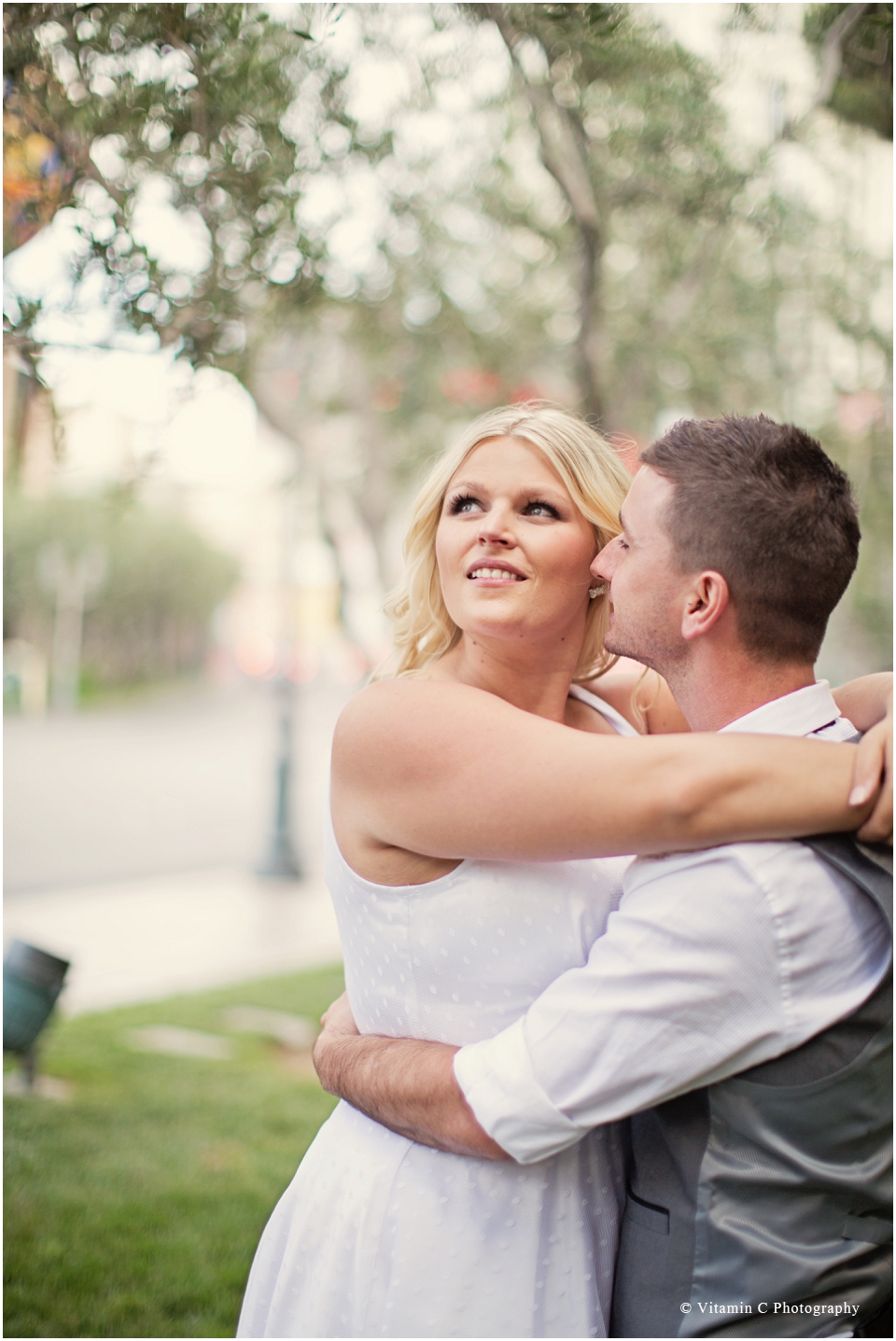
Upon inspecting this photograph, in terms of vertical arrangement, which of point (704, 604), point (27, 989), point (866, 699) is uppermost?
point (704, 604)

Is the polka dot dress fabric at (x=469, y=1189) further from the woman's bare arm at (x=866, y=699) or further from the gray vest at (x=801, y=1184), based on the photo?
the woman's bare arm at (x=866, y=699)

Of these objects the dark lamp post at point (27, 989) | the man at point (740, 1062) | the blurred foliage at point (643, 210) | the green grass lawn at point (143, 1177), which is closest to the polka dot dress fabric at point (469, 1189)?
the man at point (740, 1062)

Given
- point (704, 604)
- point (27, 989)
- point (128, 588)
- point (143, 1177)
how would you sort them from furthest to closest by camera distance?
point (128, 588) → point (27, 989) → point (143, 1177) → point (704, 604)

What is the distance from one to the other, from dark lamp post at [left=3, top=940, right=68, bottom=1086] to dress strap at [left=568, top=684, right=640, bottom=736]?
9.95ft

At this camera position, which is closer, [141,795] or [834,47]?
[834,47]

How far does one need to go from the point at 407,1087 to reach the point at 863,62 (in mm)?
3323

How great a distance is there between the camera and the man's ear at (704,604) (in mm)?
1664

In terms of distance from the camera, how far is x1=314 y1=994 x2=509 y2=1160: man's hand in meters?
1.61

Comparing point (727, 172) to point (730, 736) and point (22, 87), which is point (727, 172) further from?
point (730, 736)

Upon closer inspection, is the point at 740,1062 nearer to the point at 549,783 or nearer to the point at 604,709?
the point at 549,783

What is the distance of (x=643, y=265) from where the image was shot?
524cm

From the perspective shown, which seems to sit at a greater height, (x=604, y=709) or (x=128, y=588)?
(x=128, y=588)

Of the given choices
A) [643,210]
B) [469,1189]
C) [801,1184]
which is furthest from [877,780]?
[643,210]

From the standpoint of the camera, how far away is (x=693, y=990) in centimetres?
144
